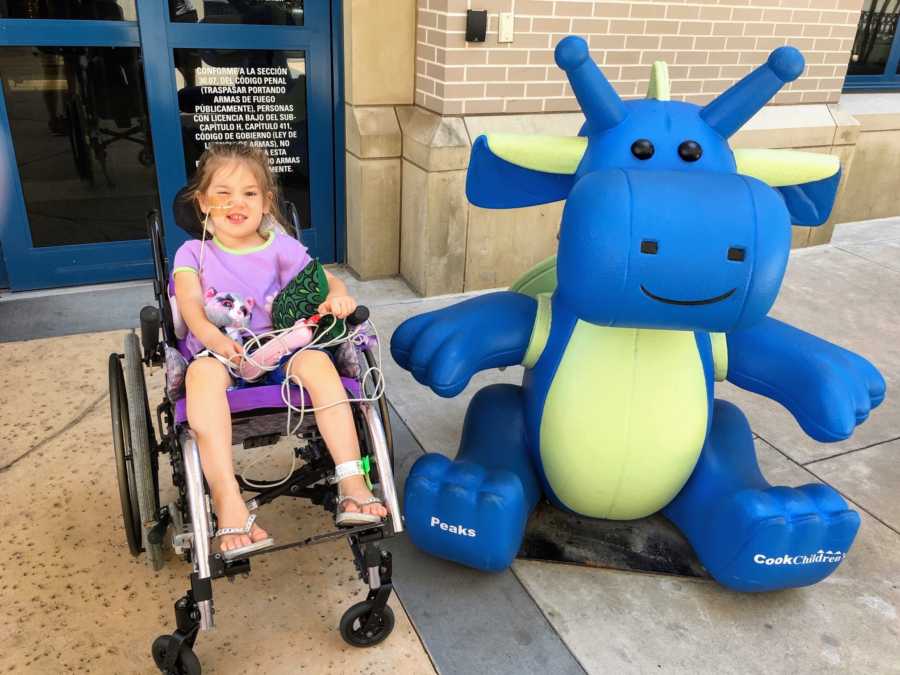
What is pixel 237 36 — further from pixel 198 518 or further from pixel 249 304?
pixel 198 518

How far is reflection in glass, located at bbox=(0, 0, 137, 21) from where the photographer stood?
3.95 metres

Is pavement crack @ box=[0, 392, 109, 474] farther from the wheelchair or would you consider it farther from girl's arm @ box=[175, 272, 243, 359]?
girl's arm @ box=[175, 272, 243, 359]

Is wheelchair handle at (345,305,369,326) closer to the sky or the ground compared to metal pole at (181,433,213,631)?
closer to the sky

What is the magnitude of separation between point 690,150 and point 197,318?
150 cm

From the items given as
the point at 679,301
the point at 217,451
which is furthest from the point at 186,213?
the point at 679,301

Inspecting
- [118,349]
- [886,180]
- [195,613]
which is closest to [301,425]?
[195,613]

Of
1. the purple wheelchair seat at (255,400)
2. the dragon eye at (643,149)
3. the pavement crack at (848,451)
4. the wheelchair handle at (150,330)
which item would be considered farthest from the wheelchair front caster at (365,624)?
the pavement crack at (848,451)

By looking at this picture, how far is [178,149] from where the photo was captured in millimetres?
4500

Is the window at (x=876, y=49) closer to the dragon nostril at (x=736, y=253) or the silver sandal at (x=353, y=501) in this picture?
the dragon nostril at (x=736, y=253)

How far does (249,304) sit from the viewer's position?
2.44 m

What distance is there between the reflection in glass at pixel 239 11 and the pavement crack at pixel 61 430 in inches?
82.6

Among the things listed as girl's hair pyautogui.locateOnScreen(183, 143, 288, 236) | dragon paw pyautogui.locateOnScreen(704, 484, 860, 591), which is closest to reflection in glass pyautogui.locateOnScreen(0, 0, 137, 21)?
girl's hair pyautogui.locateOnScreen(183, 143, 288, 236)

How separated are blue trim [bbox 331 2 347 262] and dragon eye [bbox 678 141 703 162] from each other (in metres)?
2.89

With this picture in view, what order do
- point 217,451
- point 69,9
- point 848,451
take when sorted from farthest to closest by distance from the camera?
1. point 69,9
2. point 848,451
3. point 217,451
